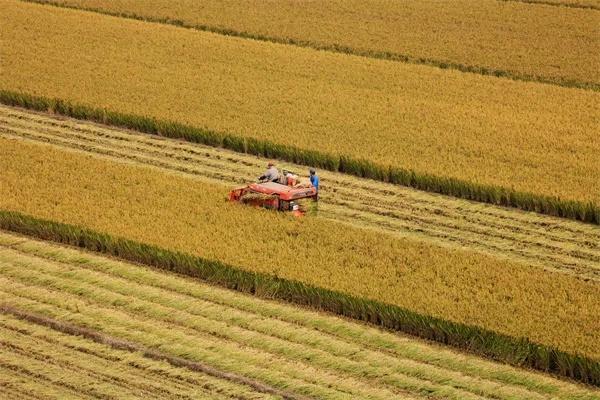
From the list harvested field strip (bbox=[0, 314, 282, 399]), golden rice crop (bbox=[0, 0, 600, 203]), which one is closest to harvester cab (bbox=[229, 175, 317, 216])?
golden rice crop (bbox=[0, 0, 600, 203])

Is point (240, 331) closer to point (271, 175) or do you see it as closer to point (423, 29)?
point (271, 175)

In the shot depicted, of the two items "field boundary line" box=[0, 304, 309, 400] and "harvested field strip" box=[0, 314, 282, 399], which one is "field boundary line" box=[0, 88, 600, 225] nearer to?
"field boundary line" box=[0, 304, 309, 400]

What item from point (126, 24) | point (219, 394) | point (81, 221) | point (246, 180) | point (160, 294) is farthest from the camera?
point (126, 24)

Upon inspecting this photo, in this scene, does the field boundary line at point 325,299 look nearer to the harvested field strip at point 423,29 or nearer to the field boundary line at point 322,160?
the field boundary line at point 322,160

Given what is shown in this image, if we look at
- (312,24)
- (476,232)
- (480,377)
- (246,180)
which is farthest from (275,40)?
(480,377)

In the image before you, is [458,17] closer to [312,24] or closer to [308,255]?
[312,24]

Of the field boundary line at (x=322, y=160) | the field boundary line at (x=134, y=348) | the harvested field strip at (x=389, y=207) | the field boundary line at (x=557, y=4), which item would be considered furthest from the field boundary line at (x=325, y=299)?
the field boundary line at (x=557, y=4)
